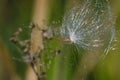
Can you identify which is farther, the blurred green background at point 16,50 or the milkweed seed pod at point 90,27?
the blurred green background at point 16,50

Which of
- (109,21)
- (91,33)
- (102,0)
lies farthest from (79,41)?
(102,0)

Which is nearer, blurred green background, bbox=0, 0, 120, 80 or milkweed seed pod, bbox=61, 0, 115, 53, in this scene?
milkweed seed pod, bbox=61, 0, 115, 53

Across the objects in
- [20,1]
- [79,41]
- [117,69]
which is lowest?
[117,69]

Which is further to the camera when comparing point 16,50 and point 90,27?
point 16,50

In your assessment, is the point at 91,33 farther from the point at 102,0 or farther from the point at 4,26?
the point at 4,26
